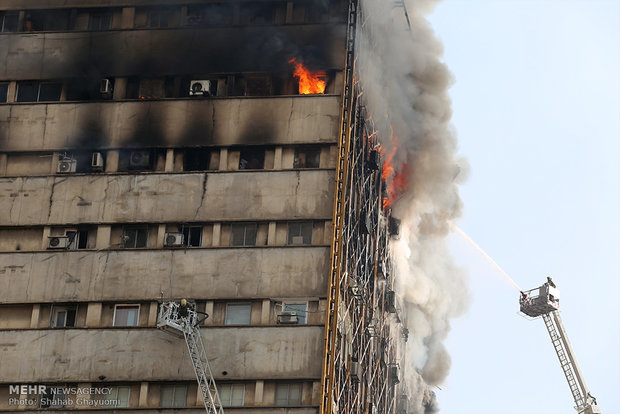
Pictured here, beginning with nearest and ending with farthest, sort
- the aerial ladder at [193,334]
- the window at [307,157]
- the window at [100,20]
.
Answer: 1. the aerial ladder at [193,334]
2. the window at [307,157]
3. the window at [100,20]

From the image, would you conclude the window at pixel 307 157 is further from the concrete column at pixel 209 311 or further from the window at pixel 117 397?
the window at pixel 117 397

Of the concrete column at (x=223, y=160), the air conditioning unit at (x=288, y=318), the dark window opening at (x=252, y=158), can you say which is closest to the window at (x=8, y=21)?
the concrete column at (x=223, y=160)

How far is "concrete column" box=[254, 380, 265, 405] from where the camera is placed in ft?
179

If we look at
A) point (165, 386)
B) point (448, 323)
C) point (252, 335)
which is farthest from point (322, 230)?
point (448, 323)

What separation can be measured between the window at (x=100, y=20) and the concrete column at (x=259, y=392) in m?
20.5

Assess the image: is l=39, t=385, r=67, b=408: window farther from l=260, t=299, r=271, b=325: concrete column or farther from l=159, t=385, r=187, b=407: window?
l=260, t=299, r=271, b=325: concrete column

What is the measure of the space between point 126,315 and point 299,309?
8.07 metres

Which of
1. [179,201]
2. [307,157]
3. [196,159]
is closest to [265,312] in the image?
[179,201]

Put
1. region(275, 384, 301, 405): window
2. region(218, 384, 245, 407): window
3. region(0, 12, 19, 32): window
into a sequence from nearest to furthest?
region(275, 384, 301, 405): window, region(218, 384, 245, 407): window, region(0, 12, 19, 32): window

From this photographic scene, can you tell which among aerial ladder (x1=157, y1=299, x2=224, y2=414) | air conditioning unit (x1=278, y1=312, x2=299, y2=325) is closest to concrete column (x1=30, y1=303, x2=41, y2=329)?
aerial ladder (x1=157, y1=299, x2=224, y2=414)

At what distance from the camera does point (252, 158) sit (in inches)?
2327

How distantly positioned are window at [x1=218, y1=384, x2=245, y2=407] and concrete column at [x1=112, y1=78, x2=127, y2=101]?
1578cm

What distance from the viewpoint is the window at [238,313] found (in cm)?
5612

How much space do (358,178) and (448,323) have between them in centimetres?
3915
